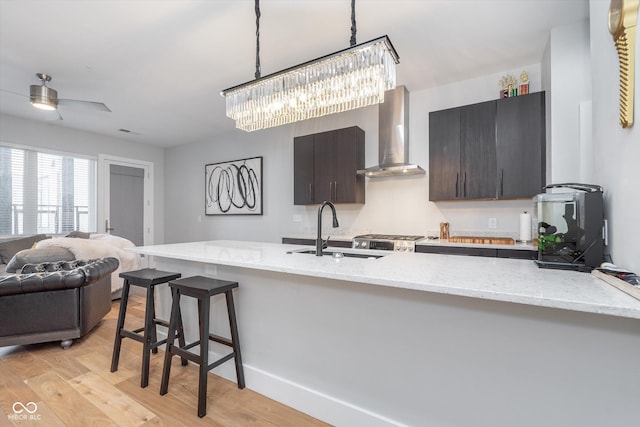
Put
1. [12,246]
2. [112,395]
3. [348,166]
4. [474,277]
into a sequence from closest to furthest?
[474,277] < [112,395] < [348,166] < [12,246]

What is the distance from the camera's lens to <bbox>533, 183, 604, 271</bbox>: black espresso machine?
140 cm

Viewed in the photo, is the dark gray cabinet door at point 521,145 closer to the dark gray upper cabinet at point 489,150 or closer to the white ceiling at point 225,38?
the dark gray upper cabinet at point 489,150

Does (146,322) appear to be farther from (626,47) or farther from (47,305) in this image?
(626,47)

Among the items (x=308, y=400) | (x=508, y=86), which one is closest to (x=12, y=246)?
(x=308, y=400)

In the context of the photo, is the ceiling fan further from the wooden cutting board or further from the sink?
the wooden cutting board

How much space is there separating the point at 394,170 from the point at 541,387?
261cm

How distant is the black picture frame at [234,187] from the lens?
202 inches

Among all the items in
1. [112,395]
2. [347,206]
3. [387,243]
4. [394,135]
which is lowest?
[112,395]

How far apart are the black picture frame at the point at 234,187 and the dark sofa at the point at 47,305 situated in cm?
258

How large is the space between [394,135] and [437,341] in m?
2.68

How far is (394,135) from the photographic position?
363 centimetres

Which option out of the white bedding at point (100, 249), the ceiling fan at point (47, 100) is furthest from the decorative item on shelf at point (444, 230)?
the ceiling fan at point (47, 100)

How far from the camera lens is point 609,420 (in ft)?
3.62

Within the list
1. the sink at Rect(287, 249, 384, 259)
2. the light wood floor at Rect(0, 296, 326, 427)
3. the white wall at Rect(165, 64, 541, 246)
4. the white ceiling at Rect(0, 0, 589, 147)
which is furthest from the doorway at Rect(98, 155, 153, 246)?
the sink at Rect(287, 249, 384, 259)
